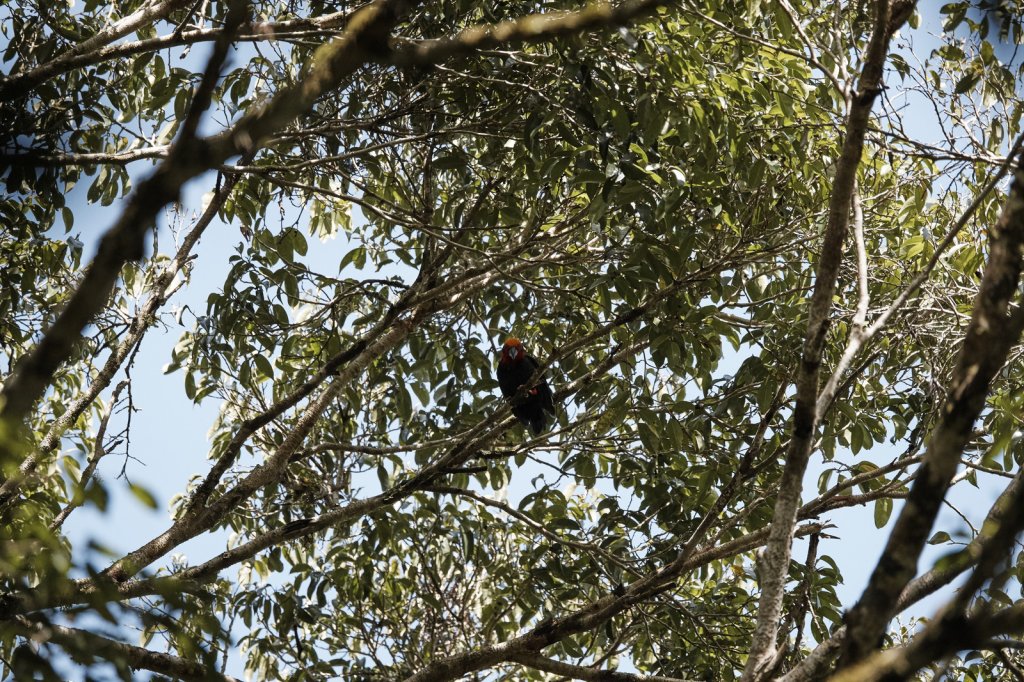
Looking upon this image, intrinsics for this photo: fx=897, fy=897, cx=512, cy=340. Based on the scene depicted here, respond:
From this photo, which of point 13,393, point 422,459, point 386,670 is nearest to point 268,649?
point 386,670

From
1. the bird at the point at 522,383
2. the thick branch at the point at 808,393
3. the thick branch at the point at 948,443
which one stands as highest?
the bird at the point at 522,383

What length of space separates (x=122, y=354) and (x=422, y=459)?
141 centimetres

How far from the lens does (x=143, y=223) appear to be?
109 centimetres

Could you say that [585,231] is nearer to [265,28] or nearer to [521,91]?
[521,91]

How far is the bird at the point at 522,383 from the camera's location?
4554 millimetres

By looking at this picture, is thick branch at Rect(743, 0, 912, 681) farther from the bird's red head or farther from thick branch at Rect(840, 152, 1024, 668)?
the bird's red head

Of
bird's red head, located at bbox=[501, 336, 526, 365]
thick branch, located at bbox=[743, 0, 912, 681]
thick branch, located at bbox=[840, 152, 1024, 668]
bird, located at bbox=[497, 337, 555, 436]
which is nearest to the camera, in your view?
thick branch, located at bbox=[840, 152, 1024, 668]

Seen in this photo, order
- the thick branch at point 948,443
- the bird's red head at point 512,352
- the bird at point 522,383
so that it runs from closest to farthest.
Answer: the thick branch at point 948,443 → the bird at point 522,383 → the bird's red head at point 512,352

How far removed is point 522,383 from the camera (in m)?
5.04

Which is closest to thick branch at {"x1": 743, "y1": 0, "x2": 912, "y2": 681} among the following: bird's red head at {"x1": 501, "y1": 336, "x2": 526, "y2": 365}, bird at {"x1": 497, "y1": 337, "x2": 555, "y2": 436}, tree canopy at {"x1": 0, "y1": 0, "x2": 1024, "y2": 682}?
tree canopy at {"x1": 0, "y1": 0, "x2": 1024, "y2": 682}

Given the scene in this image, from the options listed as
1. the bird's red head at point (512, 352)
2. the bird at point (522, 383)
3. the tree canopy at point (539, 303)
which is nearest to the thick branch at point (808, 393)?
the tree canopy at point (539, 303)

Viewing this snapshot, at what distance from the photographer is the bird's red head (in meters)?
5.50

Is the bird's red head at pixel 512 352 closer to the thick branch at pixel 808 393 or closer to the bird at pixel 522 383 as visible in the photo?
the bird at pixel 522 383

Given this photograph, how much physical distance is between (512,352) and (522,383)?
77cm
